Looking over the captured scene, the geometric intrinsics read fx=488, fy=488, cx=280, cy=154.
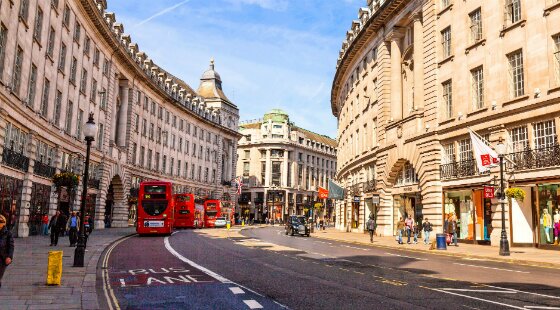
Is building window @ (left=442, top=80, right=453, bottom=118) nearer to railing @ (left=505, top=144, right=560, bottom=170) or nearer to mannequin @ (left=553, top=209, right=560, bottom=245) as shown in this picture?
railing @ (left=505, top=144, right=560, bottom=170)

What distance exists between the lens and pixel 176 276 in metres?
13.4

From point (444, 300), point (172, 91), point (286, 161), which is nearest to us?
point (444, 300)

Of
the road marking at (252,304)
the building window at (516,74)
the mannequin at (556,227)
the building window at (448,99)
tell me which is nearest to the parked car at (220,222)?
the building window at (448,99)

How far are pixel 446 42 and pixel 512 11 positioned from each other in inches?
230

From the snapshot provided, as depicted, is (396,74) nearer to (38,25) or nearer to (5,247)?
(38,25)

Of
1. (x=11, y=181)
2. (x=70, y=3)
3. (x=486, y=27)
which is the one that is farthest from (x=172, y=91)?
(x=486, y=27)

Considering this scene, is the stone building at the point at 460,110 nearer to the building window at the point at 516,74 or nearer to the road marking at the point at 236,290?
the building window at the point at 516,74

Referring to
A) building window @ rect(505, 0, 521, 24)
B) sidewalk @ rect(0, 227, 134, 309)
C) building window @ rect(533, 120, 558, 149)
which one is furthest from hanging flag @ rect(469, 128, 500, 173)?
sidewalk @ rect(0, 227, 134, 309)

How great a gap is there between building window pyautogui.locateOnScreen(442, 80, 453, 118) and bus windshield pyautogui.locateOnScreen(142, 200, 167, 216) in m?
21.0

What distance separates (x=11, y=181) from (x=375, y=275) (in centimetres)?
2285

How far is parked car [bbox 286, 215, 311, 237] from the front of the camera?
43.7 metres

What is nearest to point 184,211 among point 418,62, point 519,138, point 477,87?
point 418,62

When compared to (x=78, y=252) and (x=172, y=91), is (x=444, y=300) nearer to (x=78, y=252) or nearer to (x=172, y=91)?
(x=78, y=252)

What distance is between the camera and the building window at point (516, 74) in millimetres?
27075
